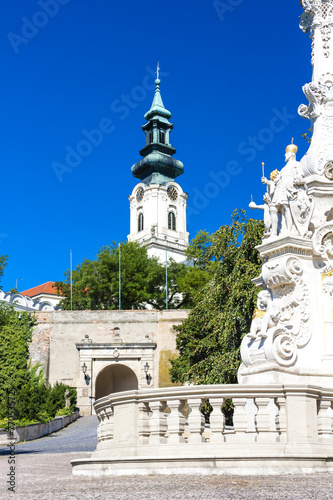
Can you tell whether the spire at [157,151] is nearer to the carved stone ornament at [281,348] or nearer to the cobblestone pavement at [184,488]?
the carved stone ornament at [281,348]

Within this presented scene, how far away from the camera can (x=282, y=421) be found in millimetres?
8359

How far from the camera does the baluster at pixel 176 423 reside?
8.38 m

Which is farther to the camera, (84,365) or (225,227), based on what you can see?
(84,365)

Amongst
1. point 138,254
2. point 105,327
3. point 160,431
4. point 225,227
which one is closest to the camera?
point 160,431

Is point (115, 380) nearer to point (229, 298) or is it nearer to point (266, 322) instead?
point (229, 298)

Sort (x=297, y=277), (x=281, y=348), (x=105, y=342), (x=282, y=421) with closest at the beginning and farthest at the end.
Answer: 1. (x=282, y=421)
2. (x=281, y=348)
3. (x=297, y=277)
4. (x=105, y=342)

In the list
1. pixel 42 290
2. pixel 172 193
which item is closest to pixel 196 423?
pixel 172 193

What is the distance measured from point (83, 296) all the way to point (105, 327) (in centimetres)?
1421

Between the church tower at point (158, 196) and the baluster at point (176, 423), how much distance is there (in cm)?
8038

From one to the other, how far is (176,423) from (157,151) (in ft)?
291

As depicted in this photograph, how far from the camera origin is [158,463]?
8109mm

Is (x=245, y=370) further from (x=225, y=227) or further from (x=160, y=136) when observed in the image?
(x=160, y=136)

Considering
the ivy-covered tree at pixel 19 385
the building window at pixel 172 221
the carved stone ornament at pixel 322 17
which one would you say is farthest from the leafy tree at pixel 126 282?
the carved stone ornament at pixel 322 17

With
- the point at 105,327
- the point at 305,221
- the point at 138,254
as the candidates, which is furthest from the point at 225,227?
the point at 138,254
